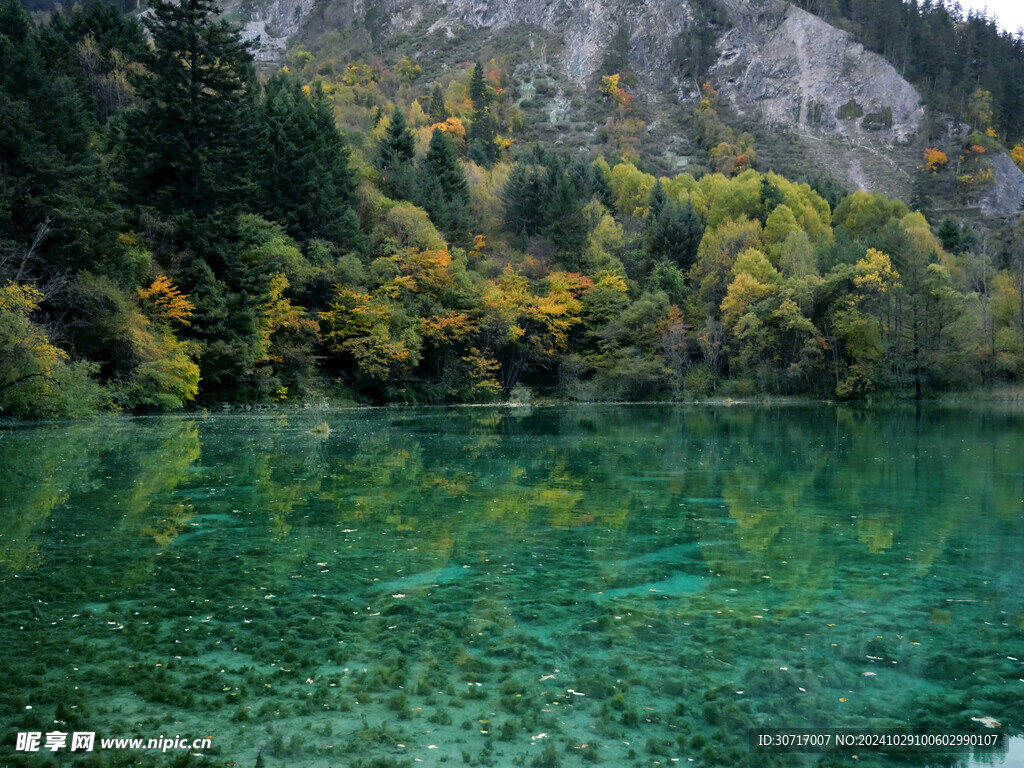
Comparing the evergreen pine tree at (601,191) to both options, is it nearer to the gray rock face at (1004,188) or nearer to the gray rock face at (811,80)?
the gray rock face at (1004,188)

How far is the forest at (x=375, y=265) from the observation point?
1288 inches

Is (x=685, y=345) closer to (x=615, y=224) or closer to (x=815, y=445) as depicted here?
(x=615, y=224)

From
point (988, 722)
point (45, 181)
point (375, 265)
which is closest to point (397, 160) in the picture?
point (375, 265)

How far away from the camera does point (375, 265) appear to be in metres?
51.1

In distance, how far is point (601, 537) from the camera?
11.9m

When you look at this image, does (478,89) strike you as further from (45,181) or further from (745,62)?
(45,181)

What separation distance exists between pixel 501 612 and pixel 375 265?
4472cm

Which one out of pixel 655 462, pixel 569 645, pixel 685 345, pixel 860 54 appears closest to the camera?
pixel 569 645

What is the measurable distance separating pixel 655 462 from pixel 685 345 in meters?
39.3

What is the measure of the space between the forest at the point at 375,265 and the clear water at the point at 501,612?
1736 cm

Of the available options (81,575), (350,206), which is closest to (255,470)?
(81,575)

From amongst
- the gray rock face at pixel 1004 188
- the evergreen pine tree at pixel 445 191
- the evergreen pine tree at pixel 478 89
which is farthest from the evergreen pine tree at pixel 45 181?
the gray rock face at pixel 1004 188

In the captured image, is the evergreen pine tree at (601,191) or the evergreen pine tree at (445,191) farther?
the evergreen pine tree at (601,191)

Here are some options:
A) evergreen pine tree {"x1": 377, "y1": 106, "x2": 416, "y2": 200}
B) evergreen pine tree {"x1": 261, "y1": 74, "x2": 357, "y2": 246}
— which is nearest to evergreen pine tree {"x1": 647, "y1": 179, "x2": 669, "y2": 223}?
evergreen pine tree {"x1": 377, "y1": 106, "x2": 416, "y2": 200}
